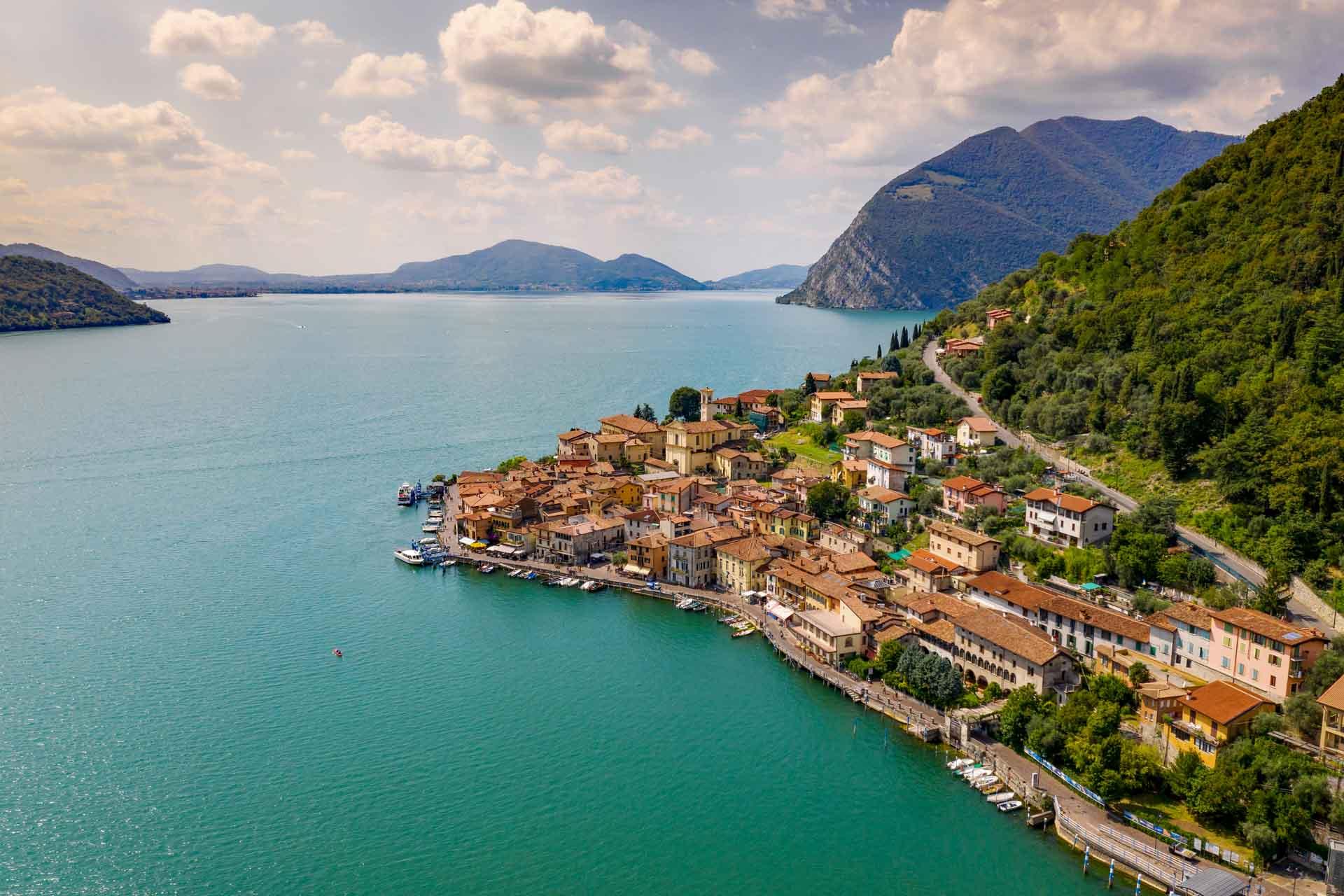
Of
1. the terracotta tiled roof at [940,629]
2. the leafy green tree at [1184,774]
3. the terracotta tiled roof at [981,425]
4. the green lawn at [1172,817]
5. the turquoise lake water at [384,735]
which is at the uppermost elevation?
the terracotta tiled roof at [981,425]

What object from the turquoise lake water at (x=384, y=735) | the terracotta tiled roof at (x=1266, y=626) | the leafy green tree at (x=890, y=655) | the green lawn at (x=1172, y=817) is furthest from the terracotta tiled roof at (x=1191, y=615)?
the turquoise lake water at (x=384, y=735)

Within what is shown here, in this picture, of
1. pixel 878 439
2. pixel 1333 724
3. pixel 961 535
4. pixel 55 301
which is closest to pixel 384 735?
pixel 961 535

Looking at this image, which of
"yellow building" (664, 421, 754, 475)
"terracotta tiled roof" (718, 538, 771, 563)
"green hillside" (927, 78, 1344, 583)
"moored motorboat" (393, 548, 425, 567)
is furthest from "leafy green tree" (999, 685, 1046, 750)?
"yellow building" (664, 421, 754, 475)

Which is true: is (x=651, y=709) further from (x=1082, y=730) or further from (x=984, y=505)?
(x=984, y=505)

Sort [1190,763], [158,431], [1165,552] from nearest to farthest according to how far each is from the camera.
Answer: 1. [1190,763]
2. [1165,552]
3. [158,431]

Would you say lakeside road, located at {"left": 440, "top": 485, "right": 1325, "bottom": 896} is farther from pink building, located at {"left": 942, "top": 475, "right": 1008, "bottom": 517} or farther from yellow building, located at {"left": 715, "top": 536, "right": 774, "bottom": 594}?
pink building, located at {"left": 942, "top": 475, "right": 1008, "bottom": 517}

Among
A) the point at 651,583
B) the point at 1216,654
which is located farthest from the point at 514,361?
the point at 1216,654

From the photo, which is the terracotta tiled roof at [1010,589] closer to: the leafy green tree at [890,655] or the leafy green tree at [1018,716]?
the leafy green tree at [890,655]

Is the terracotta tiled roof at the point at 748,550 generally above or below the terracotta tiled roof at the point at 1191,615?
below
